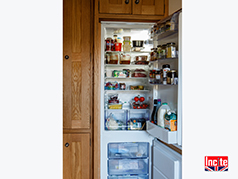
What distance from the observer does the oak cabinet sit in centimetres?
218

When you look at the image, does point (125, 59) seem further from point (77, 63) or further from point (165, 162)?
point (165, 162)

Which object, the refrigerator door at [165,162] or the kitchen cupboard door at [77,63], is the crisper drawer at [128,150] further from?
the kitchen cupboard door at [77,63]

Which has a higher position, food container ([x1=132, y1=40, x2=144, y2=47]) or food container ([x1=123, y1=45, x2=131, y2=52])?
food container ([x1=132, y1=40, x2=144, y2=47])

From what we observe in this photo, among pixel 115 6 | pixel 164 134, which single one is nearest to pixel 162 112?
pixel 164 134

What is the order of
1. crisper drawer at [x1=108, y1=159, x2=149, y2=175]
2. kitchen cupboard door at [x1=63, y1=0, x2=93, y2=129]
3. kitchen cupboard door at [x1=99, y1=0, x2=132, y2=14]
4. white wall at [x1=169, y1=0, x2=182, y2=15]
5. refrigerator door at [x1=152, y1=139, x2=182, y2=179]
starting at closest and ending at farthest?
refrigerator door at [x1=152, y1=139, x2=182, y2=179] → white wall at [x1=169, y1=0, x2=182, y2=15] → kitchen cupboard door at [x1=99, y1=0, x2=132, y2=14] → kitchen cupboard door at [x1=63, y1=0, x2=93, y2=129] → crisper drawer at [x1=108, y1=159, x2=149, y2=175]

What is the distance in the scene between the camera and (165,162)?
1938mm

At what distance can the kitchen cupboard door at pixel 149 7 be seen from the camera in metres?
2.20

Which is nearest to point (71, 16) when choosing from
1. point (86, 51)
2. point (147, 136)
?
point (86, 51)

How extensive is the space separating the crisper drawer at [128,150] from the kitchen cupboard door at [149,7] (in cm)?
114
